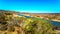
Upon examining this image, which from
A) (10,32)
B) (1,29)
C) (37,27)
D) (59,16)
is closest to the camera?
(37,27)

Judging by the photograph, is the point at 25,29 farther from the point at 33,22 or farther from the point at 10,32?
the point at 10,32

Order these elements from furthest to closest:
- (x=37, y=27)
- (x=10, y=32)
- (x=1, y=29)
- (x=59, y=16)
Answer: (x=59, y=16)
(x=1, y=29)
(x=10, y=32)
(x=37, y=27)

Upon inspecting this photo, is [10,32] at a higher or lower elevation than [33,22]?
lower

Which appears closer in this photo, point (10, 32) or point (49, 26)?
point (49, 26)

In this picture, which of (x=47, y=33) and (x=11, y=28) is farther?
(x=11, y=28)

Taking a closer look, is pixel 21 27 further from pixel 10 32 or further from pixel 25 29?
pixel 10 32

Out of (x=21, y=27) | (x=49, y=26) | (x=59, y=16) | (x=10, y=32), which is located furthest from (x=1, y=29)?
(x=59, y=16)

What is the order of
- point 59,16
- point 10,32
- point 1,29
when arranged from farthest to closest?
point 59,16, point 1,29, point 10,32

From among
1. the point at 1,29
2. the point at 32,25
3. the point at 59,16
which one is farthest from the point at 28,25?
the point at 59,16
